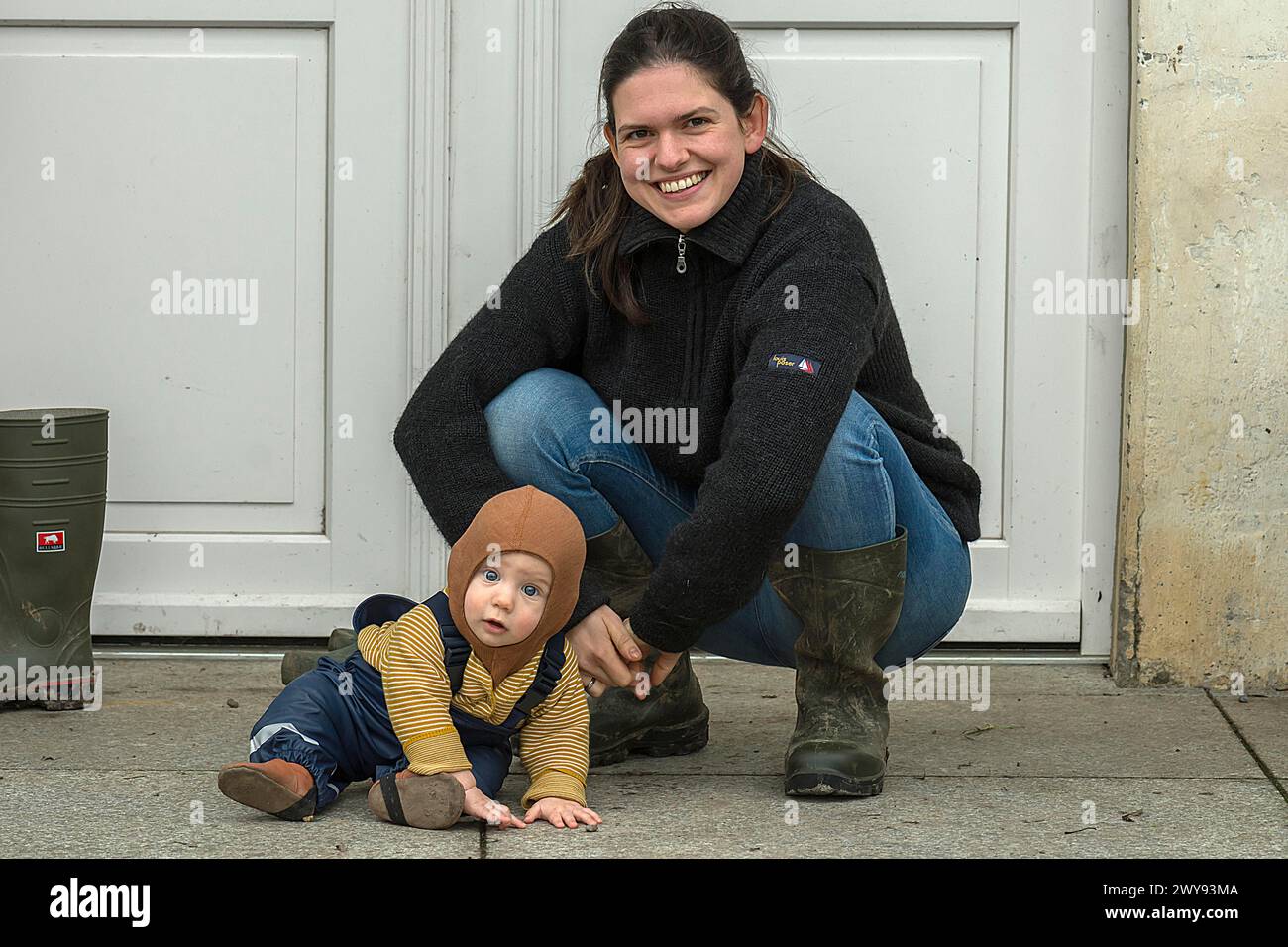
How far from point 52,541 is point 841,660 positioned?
5.04 feet

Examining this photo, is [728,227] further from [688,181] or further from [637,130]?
[637,130]

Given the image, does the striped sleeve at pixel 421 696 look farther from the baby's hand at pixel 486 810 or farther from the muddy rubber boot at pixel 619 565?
the muddy rubber boot at pixel 619 565

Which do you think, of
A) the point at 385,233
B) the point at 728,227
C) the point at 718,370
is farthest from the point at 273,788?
the point at 385,233

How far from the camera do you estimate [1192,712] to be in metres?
2.99

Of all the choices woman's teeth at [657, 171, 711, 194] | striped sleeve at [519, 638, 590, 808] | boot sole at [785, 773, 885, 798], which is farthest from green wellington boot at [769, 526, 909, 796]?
woman's teeth at [657, 171, 711, 194]

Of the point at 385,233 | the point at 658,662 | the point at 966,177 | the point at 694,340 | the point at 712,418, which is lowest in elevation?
the point at 658,662

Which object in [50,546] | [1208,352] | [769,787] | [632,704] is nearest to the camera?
[769,787]

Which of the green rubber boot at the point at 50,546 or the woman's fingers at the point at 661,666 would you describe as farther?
the green rubber boot at the point at 50,546

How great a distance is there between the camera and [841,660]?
2441 mm

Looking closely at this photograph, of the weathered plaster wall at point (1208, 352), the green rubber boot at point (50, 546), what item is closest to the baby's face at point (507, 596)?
the green rubber boot at point (50, 546)

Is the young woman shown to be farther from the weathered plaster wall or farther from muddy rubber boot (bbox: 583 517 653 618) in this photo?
the weathered plaster wall

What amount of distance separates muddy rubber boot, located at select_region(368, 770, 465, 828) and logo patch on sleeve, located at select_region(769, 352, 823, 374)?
0.73 m

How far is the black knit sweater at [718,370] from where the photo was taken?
7.13ft

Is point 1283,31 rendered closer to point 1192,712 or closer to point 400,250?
point 1192,712
